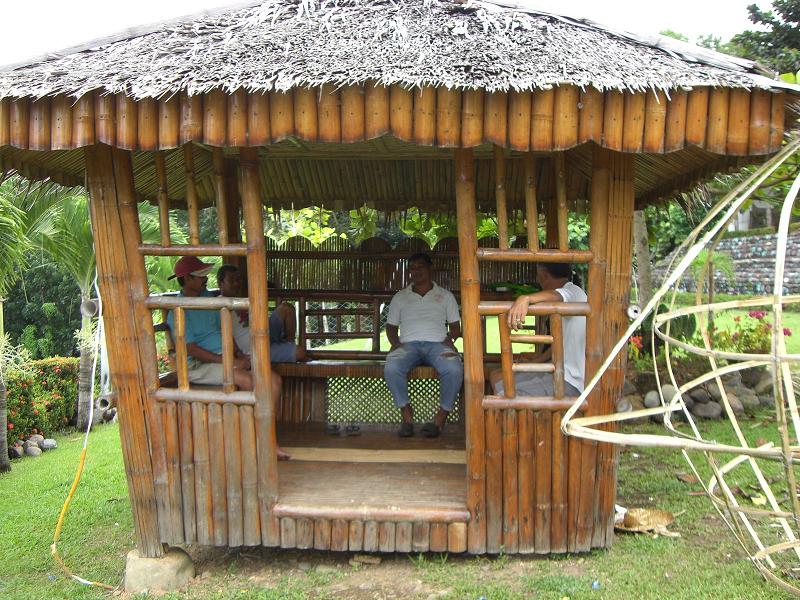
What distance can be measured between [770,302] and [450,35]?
6.95ft

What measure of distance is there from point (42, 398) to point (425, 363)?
703 cm

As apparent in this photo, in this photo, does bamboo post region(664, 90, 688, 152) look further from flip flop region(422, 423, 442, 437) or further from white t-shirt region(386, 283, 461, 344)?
flip flop region(422, 423, 442, 437)

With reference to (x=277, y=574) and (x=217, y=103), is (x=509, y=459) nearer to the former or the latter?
(x=277, y=574)

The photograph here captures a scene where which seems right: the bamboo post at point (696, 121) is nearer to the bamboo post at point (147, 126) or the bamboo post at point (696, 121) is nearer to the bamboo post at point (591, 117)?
the bamboo post at point (591, 117)

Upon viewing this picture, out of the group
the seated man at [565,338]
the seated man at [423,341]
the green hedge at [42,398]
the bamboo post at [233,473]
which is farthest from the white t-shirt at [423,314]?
the green hedge at [42,398]

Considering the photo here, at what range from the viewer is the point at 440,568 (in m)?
3.99

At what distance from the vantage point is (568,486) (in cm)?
396

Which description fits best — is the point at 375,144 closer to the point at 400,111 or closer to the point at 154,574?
the point at 400,111

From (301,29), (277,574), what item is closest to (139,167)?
(301,29)

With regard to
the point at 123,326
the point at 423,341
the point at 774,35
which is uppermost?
the point at 774,35

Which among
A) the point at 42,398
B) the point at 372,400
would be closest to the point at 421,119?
the point at 372,400

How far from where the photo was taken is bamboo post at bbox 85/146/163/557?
3.84 meters

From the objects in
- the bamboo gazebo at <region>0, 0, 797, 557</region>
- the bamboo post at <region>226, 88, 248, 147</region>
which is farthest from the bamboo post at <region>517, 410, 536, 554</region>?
the bamboo post at <region>226, 88, 248, 147</region>

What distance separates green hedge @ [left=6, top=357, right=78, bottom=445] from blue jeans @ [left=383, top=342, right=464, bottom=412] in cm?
606
